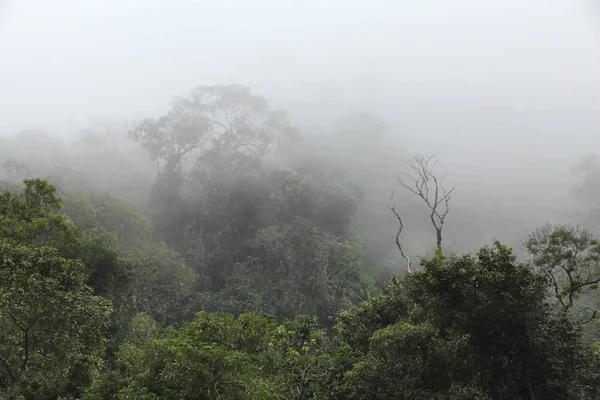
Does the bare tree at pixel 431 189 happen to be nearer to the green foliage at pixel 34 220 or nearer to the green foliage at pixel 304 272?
the green foliage at pixel 304 272

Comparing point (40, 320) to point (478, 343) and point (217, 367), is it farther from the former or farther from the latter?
point (478, 343)

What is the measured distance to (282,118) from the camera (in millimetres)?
52219

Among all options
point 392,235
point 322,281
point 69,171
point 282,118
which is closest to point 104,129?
point 69,171

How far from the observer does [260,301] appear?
28.1 m

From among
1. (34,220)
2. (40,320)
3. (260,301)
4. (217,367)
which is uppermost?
(260,301)

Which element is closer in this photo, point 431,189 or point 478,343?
point 478,343

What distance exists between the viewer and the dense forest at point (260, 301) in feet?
32.8

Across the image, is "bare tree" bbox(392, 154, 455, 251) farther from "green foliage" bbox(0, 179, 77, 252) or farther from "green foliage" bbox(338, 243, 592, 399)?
"green foliage" bbox(0, 179, 77, 252)

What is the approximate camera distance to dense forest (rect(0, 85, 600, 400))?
32.8 feet

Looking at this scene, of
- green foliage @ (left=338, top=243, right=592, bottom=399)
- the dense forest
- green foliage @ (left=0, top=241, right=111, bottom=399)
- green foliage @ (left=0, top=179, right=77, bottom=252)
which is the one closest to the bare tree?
the dense forest

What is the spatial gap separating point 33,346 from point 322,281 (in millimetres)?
20364

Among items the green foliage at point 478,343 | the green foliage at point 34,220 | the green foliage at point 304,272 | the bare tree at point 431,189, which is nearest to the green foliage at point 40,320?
the green foliage at point 34,220

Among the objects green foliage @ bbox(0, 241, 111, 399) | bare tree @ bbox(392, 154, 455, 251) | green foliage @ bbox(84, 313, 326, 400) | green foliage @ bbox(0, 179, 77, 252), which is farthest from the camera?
bare tree @ bbox(392, 154, 455, 251)

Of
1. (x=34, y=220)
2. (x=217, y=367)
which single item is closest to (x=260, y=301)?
(x=34, y=220)
